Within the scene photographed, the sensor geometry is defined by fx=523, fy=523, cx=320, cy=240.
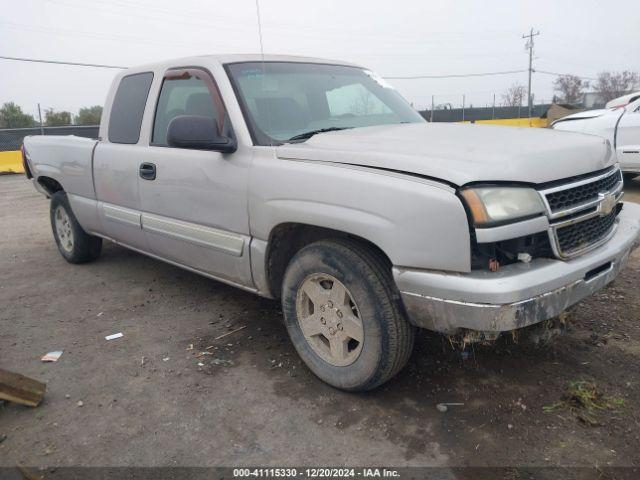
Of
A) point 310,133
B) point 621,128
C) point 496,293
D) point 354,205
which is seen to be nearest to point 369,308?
point 354,205

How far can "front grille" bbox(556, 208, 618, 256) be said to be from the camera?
2419mm

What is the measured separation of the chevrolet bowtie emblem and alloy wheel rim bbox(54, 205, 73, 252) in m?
4.78

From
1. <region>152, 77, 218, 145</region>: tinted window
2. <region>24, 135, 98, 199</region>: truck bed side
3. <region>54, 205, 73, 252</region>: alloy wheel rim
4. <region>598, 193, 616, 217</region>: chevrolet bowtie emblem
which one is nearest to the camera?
<region>598, 193, 616, 217</region>: chevrolet bowtie emblem

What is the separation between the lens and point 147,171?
3.82m

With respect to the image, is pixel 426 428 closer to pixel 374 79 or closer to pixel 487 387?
pixel 487 387

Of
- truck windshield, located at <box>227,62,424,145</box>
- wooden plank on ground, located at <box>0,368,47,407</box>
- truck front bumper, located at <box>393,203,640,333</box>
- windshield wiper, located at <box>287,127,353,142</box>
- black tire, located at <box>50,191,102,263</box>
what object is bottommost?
wooden plank on ground, located at <box>0,368,47,407</box>

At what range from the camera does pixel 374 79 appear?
13.6ft

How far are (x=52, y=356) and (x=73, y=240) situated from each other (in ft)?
7.18

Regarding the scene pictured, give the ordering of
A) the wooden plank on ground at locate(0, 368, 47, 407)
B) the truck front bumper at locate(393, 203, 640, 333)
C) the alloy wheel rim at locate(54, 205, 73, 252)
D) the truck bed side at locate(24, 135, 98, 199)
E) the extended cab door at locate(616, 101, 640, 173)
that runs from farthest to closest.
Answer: the extended cab door at locate(616, 101, 640, 173) < the alloy wheel rim at locate(54, 205, 73, 252) < the truck bed side at locate(24, 135, 98, 199) < the wooden plank on ground at locate(0, 368, 47, 407) < the truck front bumper at locate(393, 203, 640, 333)

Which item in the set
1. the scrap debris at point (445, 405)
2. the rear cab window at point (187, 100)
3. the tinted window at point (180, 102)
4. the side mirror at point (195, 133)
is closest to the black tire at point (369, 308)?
the scrap debris at point (445, 405)

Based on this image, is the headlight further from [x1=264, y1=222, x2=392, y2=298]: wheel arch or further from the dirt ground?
the dirt ground

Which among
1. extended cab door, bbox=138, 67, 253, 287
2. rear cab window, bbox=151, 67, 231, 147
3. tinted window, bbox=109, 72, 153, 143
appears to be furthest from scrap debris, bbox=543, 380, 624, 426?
tinted window, bbox=109, 72, 153, 143

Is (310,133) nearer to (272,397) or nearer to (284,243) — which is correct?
(284,243)

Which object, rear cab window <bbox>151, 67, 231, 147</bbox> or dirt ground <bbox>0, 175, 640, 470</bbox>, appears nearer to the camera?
dirt ground <bbox>0, 175, 640, 470</bbox>
